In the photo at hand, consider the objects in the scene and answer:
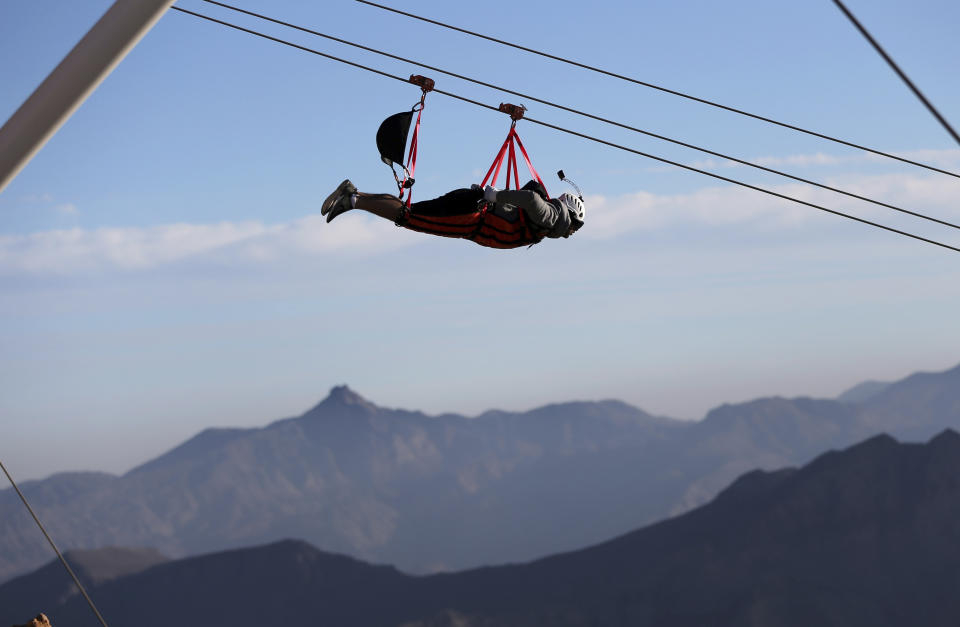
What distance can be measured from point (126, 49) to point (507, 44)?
7.24 metres

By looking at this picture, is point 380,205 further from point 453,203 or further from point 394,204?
point 453,203

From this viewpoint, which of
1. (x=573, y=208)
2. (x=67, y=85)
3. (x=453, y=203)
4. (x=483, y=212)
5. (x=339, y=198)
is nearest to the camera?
(x=67, y=85)

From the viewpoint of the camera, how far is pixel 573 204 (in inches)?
712

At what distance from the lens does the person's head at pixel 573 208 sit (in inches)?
707

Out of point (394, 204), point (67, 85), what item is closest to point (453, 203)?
point (394, 204)

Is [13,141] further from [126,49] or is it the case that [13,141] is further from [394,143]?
[394,143]

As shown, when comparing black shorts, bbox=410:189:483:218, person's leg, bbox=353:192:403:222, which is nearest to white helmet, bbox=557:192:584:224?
black shorts, bbox=410:189:483:218

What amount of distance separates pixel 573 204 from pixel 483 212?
5.64 ft

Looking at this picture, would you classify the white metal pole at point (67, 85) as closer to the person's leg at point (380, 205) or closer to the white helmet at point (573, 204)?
the person's leg at point (380, 205)

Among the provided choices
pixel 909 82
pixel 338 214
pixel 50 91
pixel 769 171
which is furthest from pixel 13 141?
pixel 769 171

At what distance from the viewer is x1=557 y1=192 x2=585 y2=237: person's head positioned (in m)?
18.0

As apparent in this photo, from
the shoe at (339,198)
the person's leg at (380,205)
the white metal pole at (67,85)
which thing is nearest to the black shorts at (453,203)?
the person's leg at (380,205)

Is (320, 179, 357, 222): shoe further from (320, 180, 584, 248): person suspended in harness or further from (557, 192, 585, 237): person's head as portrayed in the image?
(557, 192, 585, 237): person's head

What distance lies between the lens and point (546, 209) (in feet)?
56.5
